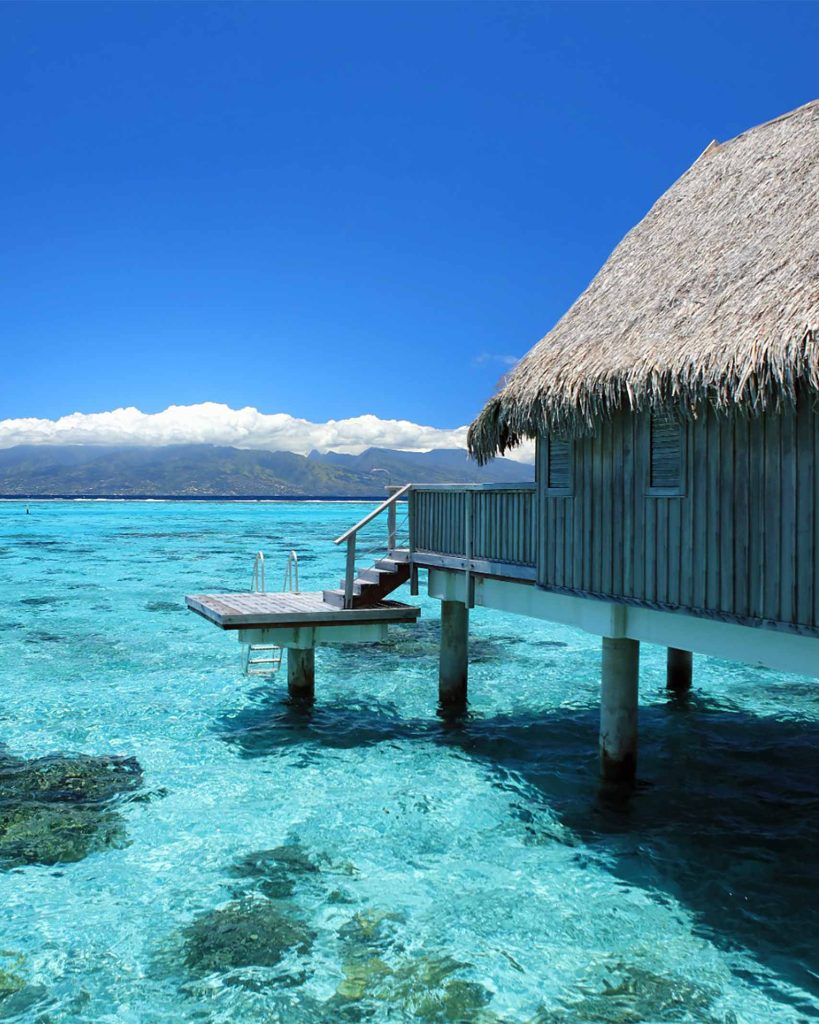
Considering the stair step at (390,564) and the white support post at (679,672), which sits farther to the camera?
the white support post at (679,672)

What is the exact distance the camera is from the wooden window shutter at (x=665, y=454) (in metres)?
8.86

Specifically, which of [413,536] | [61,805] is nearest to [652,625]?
[413,536]

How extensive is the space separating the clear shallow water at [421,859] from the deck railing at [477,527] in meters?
2.85

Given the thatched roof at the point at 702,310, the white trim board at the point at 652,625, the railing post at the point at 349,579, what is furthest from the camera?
the railing post at the point at 349,579

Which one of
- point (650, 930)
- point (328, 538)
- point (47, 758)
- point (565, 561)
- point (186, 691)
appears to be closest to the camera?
point (650, 930)

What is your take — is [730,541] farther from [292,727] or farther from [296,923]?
[292,727]

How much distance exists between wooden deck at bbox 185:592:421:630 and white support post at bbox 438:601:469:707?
796mm

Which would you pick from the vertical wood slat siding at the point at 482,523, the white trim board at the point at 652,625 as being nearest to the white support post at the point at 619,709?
the white trim board at the point at 652,625

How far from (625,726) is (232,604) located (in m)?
6.09

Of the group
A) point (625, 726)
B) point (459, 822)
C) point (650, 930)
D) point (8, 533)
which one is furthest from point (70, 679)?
point (8, 533)

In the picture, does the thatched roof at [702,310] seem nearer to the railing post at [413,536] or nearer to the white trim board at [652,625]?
the white trim board at [652,625]

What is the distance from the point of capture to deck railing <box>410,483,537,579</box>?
37.7 feet

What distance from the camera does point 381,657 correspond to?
66.1 feet

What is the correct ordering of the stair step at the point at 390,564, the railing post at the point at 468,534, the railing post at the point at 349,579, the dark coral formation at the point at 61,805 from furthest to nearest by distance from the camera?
the stair step at the point at 390,564, the railing post at the point at 349,579, the railing post at the point at 468,534, the dark coral formation at the point at 61,805
